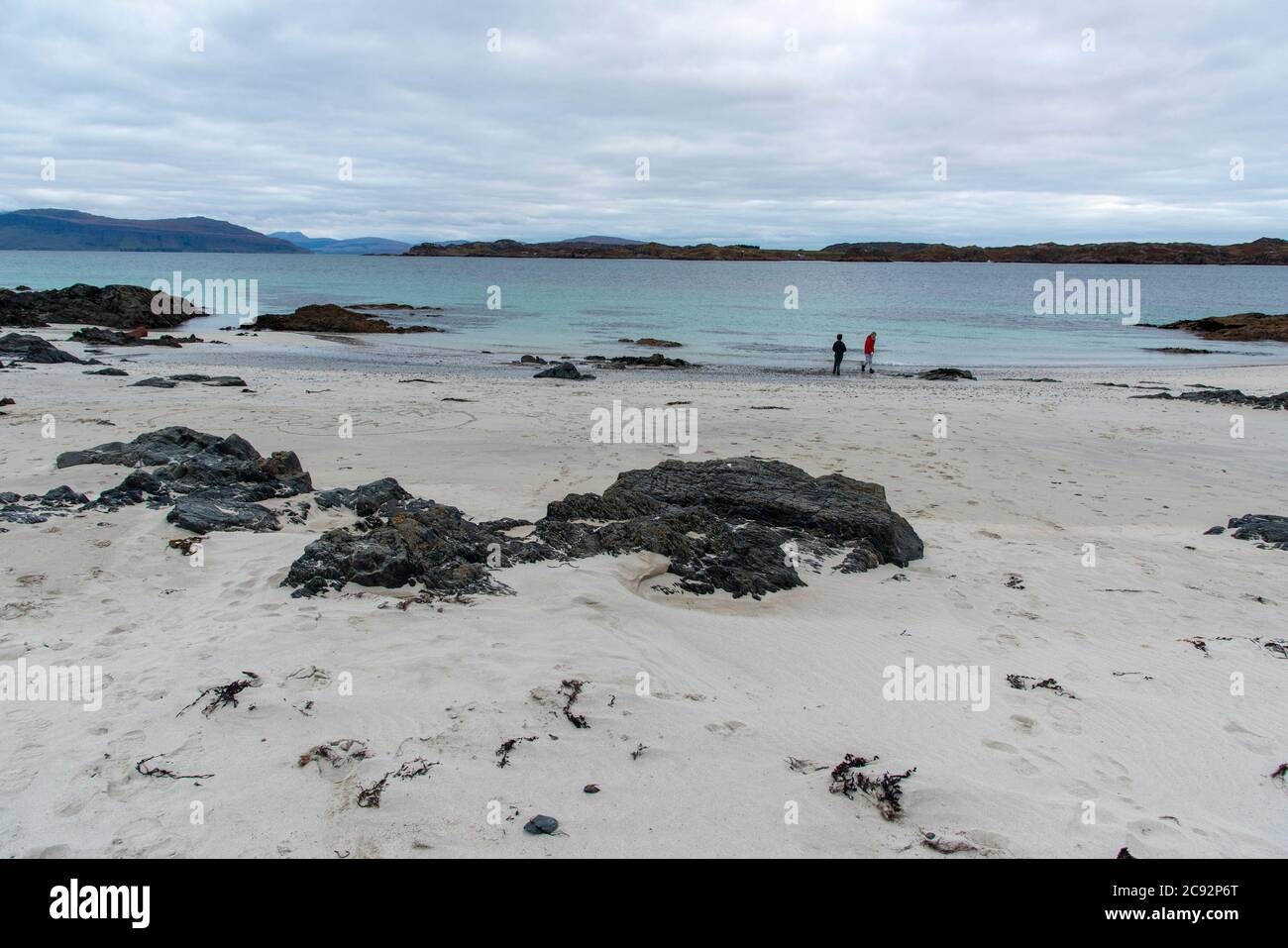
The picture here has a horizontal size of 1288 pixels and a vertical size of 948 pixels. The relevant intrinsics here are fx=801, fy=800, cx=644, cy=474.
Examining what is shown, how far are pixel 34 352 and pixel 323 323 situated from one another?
16.3 metres

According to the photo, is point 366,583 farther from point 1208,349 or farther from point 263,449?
point 1208,349

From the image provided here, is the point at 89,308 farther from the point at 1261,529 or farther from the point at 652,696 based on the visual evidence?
the point at 1261,529

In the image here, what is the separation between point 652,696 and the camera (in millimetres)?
4504

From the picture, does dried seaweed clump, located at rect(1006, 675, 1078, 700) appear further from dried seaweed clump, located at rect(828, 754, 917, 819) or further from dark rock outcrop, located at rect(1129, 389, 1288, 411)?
dark rock outcrop, located at rect(1129, 389, 1288, 411)

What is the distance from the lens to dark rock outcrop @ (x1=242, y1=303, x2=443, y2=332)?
34750 mm

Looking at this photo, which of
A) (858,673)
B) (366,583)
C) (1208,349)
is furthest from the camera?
(1208,349)

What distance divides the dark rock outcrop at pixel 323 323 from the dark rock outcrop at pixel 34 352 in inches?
557

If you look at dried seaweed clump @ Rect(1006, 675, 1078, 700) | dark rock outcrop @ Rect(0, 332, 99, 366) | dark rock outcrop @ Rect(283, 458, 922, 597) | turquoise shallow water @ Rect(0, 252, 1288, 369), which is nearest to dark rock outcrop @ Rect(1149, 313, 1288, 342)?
turquoise shallow water @ Rect(0, 252, 1288, 369)

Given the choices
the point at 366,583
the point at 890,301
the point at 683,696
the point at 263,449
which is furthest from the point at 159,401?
the point at 890,301

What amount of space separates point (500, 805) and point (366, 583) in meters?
2.73

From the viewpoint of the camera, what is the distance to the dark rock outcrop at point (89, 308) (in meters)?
30.0

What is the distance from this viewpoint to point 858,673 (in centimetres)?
511

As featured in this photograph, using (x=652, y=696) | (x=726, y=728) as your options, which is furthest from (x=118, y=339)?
(x=726, y=728)

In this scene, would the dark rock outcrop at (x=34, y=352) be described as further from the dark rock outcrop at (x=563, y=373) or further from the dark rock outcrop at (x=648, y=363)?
the dark rock outcrop at (x=648, y=363)
